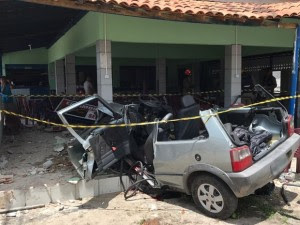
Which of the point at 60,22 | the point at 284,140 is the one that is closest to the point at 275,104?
the point at 284,140

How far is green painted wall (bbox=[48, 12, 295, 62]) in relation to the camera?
316 inches

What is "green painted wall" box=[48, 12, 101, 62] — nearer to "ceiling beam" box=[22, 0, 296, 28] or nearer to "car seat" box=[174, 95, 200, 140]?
"ceiling beam" box=[22, 0, 296, 28]

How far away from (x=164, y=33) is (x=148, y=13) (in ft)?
6.02

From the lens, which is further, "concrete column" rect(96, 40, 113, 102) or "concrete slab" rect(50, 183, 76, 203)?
"concrete column" rect(96, 40, 113, 102)

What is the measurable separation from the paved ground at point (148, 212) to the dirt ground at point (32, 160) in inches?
34.2

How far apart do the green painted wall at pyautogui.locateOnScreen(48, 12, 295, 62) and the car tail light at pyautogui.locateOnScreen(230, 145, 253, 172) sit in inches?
182

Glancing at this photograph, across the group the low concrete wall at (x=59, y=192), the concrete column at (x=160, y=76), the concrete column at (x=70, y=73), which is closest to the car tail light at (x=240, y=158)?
the low concrete wall at (x=59, y=192)

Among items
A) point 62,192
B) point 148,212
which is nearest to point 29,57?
point 62,192

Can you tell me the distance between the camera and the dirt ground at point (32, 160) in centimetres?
613

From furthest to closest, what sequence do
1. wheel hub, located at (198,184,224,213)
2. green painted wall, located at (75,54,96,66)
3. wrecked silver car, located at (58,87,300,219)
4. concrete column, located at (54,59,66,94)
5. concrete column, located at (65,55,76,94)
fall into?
green painted wall, located at (75,54,96,66) < concrete column, located at (54,59,66,94) < concrete column, located at (65,55,76,94) < wheel hub, located at (198,184,224,213) < wrecked silver car, located at (58,87,300,219)

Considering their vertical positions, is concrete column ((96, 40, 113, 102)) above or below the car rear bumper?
above

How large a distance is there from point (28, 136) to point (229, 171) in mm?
6967

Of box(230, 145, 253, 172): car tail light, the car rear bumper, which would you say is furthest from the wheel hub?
box(230, 145, 253, 172): car tail light

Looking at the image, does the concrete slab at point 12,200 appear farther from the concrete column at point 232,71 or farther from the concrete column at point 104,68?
the concrete column at point 232,71
